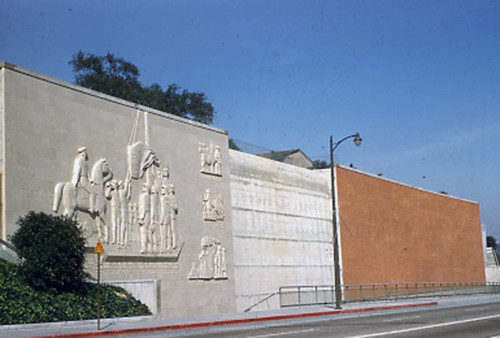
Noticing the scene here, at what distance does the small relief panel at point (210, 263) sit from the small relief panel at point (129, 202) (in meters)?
1.84

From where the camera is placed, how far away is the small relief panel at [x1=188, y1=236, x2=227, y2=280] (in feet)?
107

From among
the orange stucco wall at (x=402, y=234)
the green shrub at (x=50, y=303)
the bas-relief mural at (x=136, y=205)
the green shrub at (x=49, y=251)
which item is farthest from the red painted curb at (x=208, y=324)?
the orange stucco wall at (x=402, y=234)

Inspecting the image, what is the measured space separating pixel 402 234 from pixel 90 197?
35.3 metres

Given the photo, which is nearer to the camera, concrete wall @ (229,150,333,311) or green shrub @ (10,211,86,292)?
green shrub @ (10,211,86,292)

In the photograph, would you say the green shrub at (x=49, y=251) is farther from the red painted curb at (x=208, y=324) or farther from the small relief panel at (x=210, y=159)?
the small relief panel at (x=210, y=159)

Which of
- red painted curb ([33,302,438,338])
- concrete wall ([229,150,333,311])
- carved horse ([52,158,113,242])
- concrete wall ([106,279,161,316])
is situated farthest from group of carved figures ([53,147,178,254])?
concrete wall ([229,150,333,311])

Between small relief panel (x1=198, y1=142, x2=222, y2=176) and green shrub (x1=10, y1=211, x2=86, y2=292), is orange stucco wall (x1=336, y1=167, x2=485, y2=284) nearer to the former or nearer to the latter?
small relief panel (x1=198, y1=142, x2=222, y2=176)

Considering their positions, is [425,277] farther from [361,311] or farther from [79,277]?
[79,277]

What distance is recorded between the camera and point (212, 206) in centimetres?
3431

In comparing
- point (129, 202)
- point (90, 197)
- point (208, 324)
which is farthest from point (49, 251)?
point (129, 202)

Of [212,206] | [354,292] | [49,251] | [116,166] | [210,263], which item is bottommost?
[354,292]

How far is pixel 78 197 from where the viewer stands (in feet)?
85.9

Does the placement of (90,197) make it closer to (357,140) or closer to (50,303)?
(50,303)

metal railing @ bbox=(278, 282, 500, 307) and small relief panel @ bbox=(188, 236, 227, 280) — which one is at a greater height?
small relief panel @ bbox=(188, 236, 227, 280)
